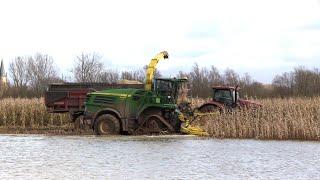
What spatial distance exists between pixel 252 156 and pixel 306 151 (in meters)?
2.29

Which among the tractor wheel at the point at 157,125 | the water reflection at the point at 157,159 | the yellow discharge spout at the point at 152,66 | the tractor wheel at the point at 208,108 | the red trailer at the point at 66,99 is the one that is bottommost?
the water reflection at the point at 157,159

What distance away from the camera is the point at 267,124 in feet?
72.0

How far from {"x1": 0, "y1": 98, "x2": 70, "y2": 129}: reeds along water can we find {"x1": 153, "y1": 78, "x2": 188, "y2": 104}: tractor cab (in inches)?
297

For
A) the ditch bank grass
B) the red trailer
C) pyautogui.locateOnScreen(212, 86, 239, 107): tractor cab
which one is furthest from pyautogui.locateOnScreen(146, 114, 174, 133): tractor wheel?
the ditch bank grass

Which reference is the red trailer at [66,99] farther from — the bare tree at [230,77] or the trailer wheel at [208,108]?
the bare tree at [230,77]

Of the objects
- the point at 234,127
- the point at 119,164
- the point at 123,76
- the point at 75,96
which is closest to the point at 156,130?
the point at 234,127

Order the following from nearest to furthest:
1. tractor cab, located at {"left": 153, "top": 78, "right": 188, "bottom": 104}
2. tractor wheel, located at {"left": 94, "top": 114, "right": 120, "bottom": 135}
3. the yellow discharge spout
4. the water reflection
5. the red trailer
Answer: the water reflection, tractor wheel, located at {"left": 94, "top": 114, "right": 120, "bottom": 135}, tractor cab, located at {"left": 153, "top": 78, "right": 188, "bottom": 104}, the yellow discharge spout, the red trailer

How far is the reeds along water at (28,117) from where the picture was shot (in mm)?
30016

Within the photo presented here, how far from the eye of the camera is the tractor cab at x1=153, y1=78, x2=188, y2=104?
24.1 m

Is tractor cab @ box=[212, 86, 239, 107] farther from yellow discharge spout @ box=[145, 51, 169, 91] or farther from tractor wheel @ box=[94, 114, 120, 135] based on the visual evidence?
tractor wheel @ box=[94, 114, 120, 135]

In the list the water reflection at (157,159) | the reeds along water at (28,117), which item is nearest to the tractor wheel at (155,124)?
the water reflection at (157,159)

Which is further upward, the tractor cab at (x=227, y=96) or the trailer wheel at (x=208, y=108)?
the tractor cab at (x=227, y=96)

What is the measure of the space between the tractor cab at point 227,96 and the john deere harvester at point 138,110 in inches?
127

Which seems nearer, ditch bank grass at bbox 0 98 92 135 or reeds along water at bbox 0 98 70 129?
ditch bank grass at bbox 0 98 92 135
